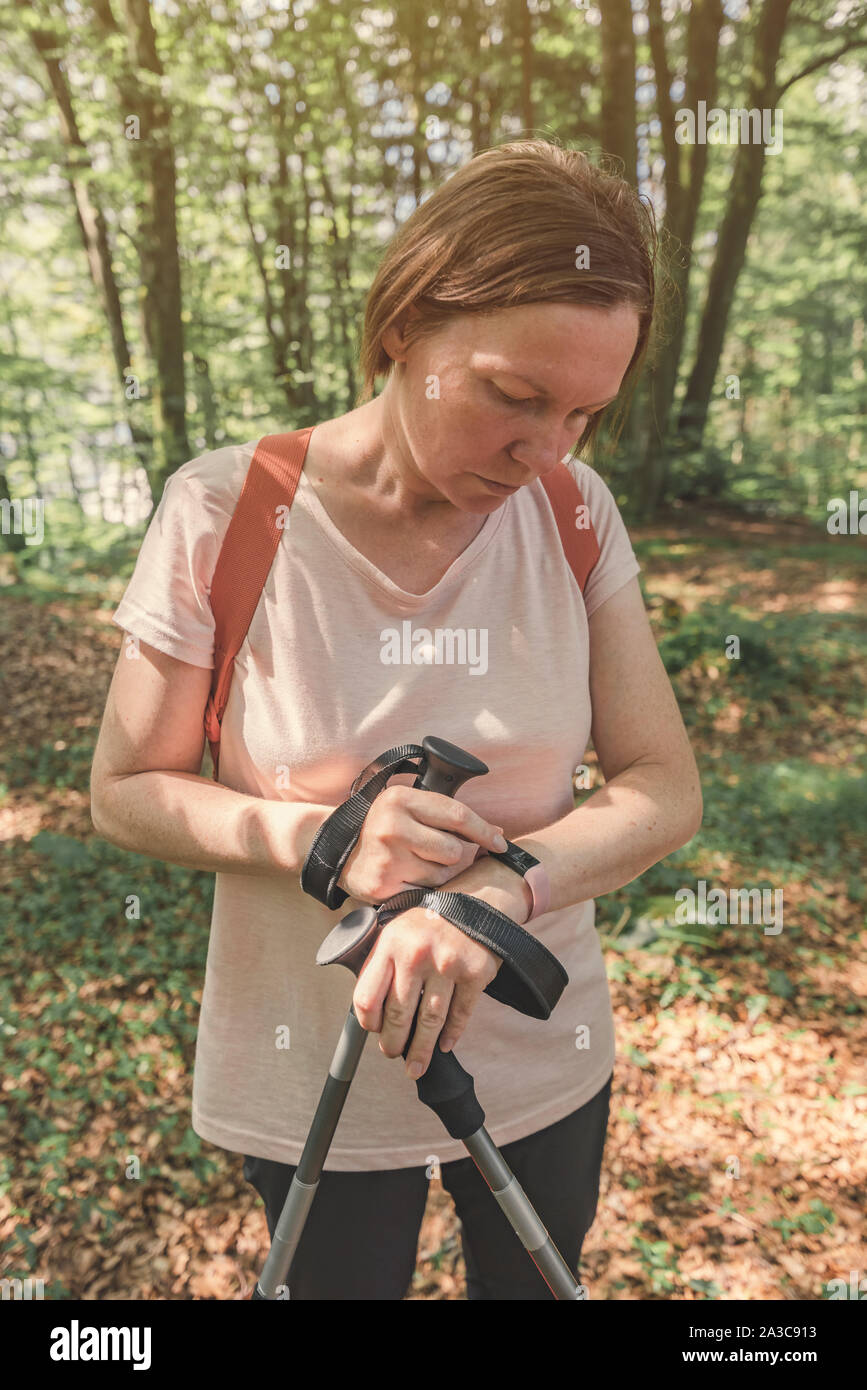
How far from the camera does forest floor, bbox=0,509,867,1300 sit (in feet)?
10.8

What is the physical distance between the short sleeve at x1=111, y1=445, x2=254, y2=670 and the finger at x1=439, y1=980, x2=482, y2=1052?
63 cm

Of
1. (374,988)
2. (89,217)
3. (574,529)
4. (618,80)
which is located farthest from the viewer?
(89,217)

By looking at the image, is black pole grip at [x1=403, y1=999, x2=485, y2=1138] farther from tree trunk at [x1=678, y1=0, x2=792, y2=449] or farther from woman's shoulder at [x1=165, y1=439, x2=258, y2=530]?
tree trunk at [x1=678, y1=0, x2=792, y2=449]

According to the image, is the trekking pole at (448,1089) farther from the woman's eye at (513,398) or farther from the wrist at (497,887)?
the woman's eye at (513,398)

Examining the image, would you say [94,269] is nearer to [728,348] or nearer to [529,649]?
[529,649]

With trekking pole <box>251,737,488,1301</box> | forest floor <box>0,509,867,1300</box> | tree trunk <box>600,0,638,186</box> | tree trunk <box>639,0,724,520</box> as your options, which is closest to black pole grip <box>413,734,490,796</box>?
trekking pole <box>251,737,488,1301</box>

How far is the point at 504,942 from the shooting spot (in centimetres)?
115

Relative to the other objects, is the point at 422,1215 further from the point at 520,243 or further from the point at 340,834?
the point at 520,243

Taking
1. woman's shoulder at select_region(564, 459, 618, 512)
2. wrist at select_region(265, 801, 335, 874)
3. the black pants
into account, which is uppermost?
woman's shoulder at select_region(564, 459, 618, 512)

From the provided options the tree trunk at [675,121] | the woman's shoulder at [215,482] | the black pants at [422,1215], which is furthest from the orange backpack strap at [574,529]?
the tree trunk at [675,121]

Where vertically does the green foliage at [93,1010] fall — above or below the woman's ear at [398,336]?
below

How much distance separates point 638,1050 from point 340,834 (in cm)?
357

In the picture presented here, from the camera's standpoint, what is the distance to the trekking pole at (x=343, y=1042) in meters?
1.19

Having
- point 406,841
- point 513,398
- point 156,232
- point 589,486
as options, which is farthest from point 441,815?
point 156,232
